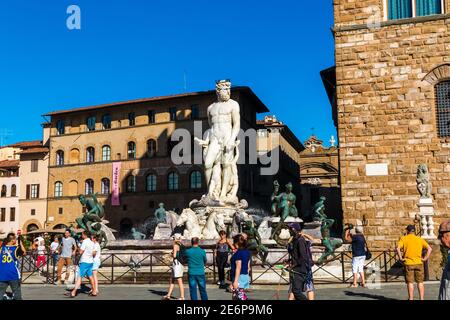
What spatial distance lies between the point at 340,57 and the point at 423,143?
146 inches

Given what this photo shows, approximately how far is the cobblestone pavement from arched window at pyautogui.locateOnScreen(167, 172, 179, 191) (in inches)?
1255

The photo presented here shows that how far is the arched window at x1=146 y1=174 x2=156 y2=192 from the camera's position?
44.9 meters

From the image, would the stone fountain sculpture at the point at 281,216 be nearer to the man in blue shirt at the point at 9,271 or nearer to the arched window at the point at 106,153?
the man in blue shirt at the point at 9,271

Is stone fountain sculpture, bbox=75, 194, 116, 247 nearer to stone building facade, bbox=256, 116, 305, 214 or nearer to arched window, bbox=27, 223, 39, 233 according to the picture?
stone building facade, bbox=256, 116, 305, 214

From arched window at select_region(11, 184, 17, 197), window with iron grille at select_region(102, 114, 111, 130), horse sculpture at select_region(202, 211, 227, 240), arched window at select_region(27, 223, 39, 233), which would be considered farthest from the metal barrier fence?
arched window at select_region(11, 184, 17, 197)

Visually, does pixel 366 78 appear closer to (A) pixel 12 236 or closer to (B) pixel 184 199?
(A) pixel 12 236

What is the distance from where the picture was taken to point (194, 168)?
4378 cm

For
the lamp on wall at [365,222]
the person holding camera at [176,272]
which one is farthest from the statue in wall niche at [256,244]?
the lamp on wall at [365,222]

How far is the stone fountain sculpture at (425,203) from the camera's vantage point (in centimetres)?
1438

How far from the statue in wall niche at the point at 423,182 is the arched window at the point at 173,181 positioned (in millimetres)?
30286

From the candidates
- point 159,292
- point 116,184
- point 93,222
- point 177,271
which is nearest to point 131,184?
point 116,184

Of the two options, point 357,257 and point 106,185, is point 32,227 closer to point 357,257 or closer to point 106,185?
point 106,185

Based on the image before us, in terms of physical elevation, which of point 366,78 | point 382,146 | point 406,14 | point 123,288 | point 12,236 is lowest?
point 123,288
